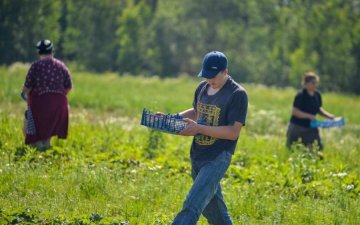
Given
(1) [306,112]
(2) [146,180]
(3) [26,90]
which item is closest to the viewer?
(2) [146,180]

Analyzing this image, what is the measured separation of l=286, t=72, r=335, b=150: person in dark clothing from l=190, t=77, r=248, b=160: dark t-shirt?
5.12 meters

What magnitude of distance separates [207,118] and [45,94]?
4.29 meters

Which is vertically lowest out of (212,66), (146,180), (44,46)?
(146,180)

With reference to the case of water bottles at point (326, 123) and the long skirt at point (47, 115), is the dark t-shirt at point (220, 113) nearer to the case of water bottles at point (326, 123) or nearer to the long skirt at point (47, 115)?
the long skirt at point (47, 115)

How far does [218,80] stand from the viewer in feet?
18.7

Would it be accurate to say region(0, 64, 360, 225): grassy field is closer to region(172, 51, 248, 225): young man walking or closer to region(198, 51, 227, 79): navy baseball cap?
region(172, 51, 248, 225): young man walking

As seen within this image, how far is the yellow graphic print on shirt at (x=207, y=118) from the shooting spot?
5746mm

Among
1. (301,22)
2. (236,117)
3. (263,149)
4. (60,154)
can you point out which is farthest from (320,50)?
(236,117)

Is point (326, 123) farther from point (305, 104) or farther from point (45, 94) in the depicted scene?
point (45, 94)

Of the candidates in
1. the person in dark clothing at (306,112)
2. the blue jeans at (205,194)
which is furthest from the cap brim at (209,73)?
the person in dark clothing at (306,112)

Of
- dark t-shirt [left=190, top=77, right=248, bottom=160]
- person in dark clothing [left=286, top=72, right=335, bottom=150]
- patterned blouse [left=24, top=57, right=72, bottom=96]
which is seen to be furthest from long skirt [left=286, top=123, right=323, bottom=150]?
dark t-shirt [left=190, top=77, right=248, bottom=160]

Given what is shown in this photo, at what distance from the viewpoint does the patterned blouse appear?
932cm

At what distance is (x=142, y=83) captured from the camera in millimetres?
30734

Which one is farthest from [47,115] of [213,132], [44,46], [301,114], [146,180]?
[213,132]
